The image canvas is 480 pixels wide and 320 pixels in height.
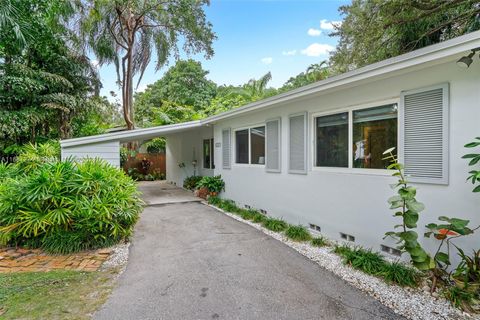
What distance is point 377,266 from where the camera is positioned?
377 centimetres

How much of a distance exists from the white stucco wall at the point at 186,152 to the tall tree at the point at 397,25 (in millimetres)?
5955

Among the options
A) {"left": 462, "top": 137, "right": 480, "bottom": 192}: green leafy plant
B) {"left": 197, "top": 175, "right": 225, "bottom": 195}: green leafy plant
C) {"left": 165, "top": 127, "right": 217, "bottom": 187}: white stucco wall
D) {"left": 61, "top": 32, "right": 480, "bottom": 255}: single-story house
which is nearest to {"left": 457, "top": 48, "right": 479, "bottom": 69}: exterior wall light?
{"left": 61, "top": 32, "right": 480, "bottom": 255}: single-story house

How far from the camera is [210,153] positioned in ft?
36.9

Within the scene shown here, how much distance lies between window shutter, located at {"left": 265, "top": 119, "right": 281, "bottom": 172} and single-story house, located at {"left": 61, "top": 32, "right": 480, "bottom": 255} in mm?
25

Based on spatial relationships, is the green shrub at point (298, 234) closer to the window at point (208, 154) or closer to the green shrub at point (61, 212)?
the green shrub at point (61, 212)

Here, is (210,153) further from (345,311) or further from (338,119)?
(345,311)

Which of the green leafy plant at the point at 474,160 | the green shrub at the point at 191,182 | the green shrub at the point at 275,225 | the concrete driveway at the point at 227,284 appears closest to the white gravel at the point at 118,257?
the concrete driveway at the point at 227,284

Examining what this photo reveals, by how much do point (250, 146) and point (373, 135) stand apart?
3915 mm

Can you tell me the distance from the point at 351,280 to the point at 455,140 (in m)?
2.24

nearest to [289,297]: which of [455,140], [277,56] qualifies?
[455,140]

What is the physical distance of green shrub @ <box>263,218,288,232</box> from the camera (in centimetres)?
598

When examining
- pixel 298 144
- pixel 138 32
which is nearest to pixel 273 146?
pixel 298 144

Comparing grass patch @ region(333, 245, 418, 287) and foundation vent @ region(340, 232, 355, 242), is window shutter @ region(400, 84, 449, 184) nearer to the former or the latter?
grass patch @ region(333, 245, 418, 287)

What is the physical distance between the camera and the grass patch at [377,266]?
11.2ft
